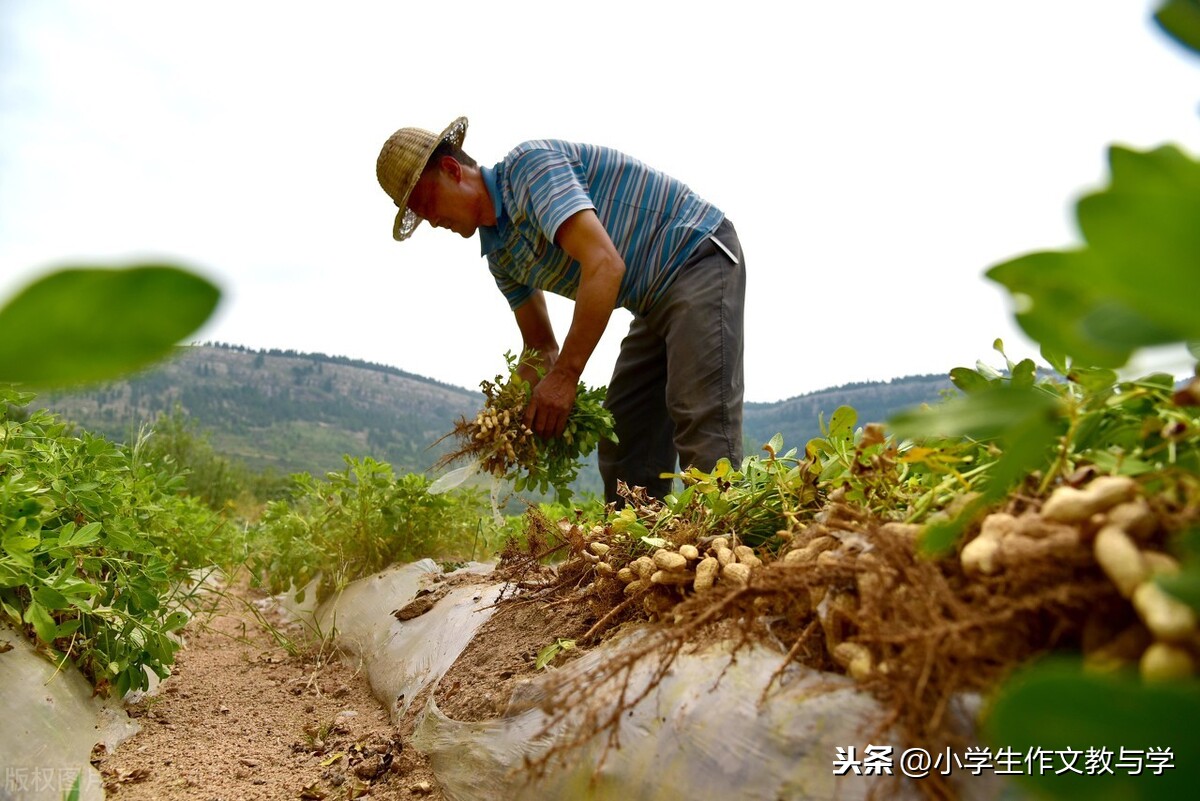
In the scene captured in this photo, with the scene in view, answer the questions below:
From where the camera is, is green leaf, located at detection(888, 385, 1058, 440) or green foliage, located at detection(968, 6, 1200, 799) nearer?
green foliage, located at detection(968, 6, 1200, 799)

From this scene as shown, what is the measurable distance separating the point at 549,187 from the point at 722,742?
214 centimetres

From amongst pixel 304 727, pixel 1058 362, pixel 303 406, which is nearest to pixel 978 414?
pixel 1058 362

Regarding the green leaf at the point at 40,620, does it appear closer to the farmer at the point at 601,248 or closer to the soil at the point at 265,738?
the soil at the point at 265,738

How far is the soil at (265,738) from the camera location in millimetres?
1528

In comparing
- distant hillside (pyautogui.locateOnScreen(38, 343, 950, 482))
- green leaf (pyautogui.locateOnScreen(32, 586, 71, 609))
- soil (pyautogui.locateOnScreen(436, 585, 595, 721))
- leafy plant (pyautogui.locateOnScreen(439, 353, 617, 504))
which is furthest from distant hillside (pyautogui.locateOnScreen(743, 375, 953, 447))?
green leaf (pyautogui.locateOnScreen(32, 586, 71, 609))

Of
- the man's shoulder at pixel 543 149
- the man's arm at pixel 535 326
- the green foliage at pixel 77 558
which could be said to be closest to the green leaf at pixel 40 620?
the green foliage at pixel 77 558

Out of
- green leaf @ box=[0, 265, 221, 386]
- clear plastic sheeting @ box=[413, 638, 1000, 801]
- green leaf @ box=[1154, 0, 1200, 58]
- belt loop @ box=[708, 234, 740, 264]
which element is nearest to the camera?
green leaf @ box=[0, 265, 221, 386]

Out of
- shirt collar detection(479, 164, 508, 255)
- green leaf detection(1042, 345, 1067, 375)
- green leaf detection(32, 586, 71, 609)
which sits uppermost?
shirt collar detection(479, 164, 508, 255)

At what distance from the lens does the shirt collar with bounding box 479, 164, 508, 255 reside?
3006 millimetres

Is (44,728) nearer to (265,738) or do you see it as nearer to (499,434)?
(265,738)

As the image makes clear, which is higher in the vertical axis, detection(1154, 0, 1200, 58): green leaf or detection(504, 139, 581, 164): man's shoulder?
detection(504, 139, 581, 164): man's shoulder

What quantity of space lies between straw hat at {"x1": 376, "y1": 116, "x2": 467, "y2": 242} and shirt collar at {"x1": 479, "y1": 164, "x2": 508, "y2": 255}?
0.20m

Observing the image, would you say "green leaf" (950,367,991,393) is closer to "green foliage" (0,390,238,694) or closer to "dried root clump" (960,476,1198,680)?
"dried root clump" (960,476,1198,680)

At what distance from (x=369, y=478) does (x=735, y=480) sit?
75.0 inches
